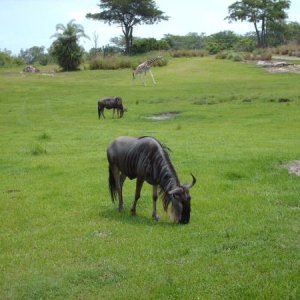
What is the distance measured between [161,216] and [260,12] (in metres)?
72.7

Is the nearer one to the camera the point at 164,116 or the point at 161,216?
the point at 161,216

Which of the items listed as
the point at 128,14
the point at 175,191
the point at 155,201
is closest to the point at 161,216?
the point at 155,201

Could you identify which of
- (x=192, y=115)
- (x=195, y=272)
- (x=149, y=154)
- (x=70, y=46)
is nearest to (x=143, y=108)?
(x=192, y=115)

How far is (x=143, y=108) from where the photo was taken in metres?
31.7

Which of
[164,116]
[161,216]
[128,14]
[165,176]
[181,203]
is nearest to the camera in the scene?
[181,203]

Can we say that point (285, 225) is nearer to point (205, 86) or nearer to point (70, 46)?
point (205, 86)

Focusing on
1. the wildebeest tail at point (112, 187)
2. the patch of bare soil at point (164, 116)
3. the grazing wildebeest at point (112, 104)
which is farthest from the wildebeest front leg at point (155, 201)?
the grazing wildebeest at point (112, 104)

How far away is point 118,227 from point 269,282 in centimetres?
366

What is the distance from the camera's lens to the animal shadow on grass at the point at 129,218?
33.1 ft

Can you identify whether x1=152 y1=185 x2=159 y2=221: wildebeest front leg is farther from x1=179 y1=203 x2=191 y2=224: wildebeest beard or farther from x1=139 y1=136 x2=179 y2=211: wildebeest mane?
x1=179 y1=203 x2=191 y2=224: wildebeest beard

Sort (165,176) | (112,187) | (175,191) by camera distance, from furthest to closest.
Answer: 1. (112,187)
2. (165,176)
3. (175,191)

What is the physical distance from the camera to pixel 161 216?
10.5 m

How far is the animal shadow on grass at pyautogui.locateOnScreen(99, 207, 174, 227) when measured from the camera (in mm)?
10089

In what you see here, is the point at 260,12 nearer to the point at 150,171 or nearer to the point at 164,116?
the point at 164,116
